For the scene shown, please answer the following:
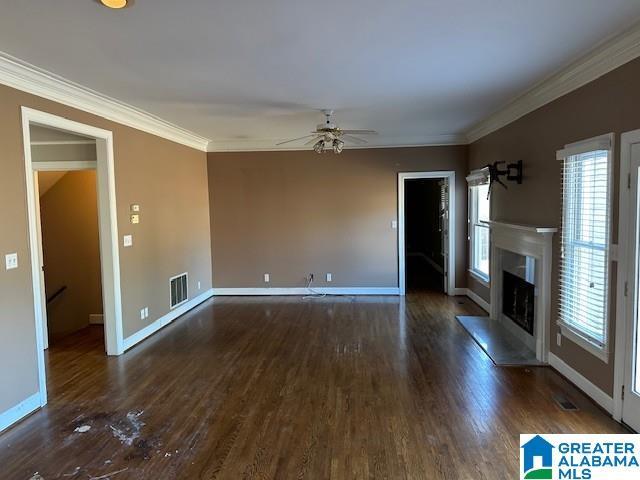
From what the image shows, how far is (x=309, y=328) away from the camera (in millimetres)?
5391

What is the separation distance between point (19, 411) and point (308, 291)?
4773mm

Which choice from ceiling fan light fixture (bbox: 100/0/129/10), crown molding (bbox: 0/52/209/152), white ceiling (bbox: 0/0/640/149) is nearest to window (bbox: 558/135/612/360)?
white ceiling (bbox: 0/0/640/149)

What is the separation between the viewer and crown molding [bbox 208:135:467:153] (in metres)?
6.92

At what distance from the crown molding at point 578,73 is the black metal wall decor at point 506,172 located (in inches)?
21.2

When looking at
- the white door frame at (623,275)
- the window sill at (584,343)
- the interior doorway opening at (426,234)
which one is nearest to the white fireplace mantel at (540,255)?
the window sill at (584,343)

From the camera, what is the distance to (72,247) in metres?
5.90

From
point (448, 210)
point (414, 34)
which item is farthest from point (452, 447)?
point (448, 210)

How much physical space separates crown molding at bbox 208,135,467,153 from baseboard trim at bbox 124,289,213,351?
8.44ft

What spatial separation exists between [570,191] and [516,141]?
4.80ft

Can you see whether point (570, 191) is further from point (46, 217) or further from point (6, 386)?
point (46, 217)

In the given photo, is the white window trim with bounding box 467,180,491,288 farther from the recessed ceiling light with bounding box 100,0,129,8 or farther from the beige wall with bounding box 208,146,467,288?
the recessed ceiling light with bounding box 100,0,129,8

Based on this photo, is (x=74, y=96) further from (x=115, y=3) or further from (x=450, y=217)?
(x=450, y=217)

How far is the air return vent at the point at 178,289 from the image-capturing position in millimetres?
5895

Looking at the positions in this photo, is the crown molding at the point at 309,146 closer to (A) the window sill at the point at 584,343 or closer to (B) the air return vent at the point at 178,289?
(B) the air return vent at the point at 178,289
